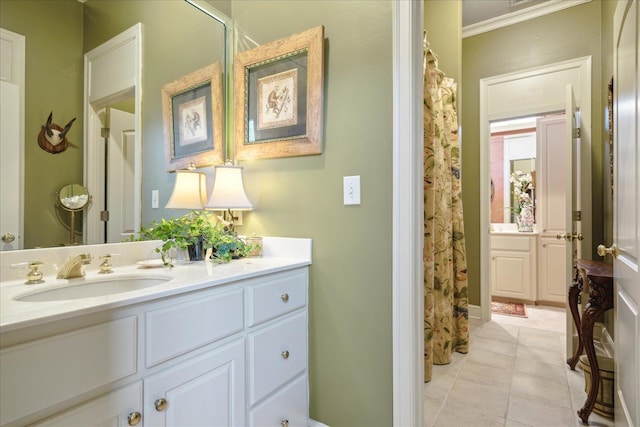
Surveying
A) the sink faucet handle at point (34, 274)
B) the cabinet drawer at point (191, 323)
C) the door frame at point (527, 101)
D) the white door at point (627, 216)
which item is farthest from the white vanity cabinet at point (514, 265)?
the sink faucet handle at point (34, 274)

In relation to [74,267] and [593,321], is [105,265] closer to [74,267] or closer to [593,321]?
[74,267]

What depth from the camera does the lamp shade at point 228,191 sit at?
161cm

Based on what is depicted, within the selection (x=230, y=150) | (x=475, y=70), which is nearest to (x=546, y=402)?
(x=230, y=150)

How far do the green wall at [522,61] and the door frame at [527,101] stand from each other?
0.05 m

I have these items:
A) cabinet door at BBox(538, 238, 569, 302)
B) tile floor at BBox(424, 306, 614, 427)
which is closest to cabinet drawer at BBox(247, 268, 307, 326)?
tile floor at BBox(424, 306, 614, 427)

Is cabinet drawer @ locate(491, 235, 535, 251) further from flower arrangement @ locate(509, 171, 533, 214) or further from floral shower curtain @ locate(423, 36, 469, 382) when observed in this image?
floral shower curtain @ locate(423, 36, 469, 382)

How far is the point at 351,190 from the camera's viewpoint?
1.42m

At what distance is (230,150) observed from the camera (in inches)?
74.1

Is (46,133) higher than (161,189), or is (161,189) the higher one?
(46,133)

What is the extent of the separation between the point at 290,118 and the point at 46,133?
0.98 metres

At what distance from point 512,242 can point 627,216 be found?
304cm

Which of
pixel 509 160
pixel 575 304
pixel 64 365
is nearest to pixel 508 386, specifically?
pixel 575 304

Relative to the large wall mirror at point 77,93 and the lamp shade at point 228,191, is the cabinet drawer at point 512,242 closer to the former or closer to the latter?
the lamp shade at point 228,191

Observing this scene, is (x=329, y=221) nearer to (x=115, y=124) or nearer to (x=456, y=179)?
(x=115, y=124)
